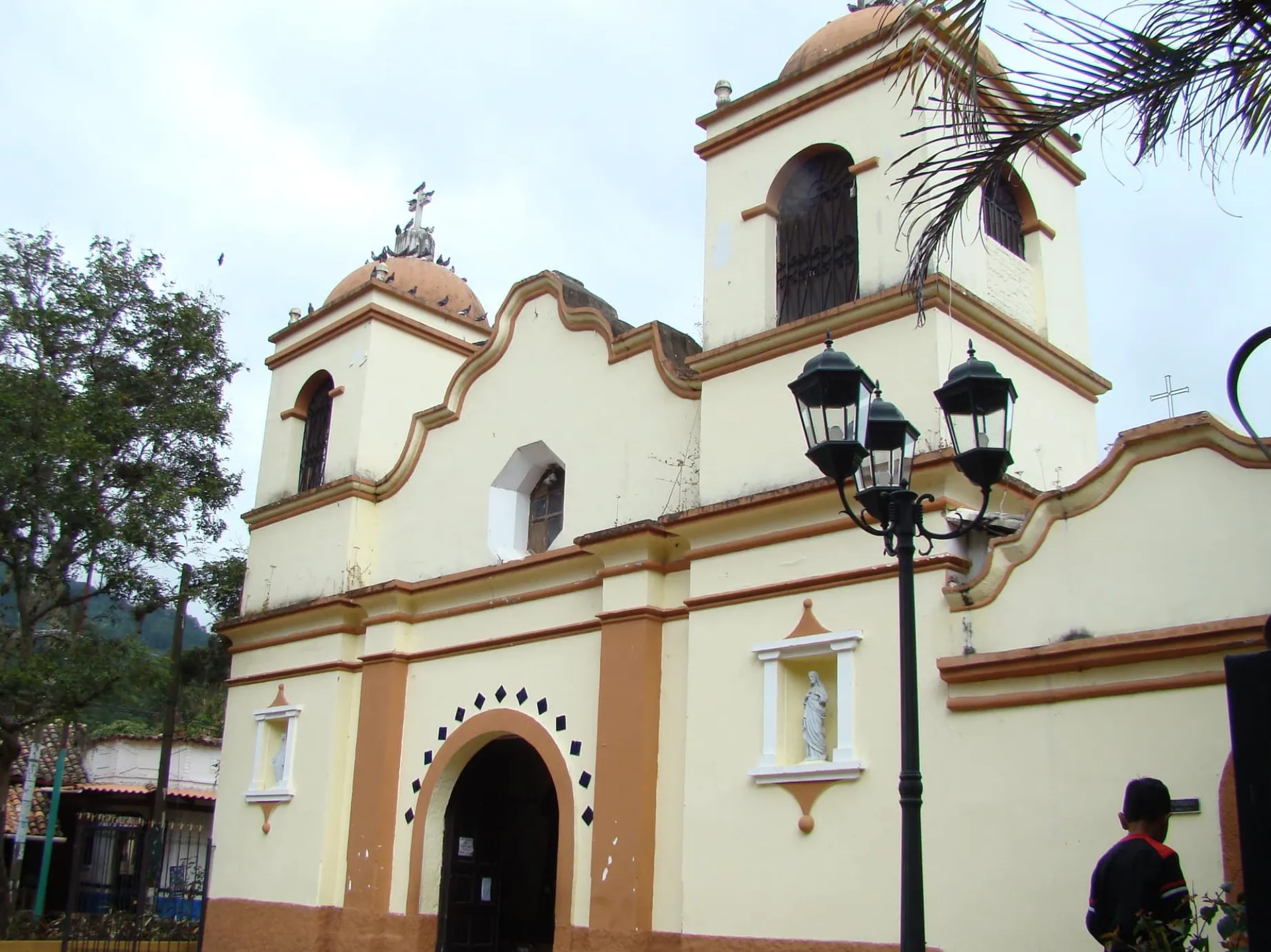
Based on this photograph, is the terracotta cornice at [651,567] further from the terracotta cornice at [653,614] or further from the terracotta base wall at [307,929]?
the terracotta base wall at [307,929]

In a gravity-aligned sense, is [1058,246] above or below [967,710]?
above

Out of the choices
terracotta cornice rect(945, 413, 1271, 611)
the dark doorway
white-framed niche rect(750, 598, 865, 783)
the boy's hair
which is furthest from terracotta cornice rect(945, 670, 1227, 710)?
the dark doorway

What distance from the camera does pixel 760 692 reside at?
8984 millimetres

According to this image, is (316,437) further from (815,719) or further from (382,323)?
(815,719)

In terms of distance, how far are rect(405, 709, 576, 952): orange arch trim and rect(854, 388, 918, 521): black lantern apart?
A: 507cm

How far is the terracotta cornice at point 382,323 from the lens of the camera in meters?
14.5

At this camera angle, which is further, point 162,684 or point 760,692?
point 162,684

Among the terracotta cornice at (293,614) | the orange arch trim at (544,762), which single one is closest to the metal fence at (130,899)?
the terracotta cornice at (293,614)

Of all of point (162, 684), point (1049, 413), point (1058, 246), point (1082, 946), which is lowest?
point (1082, 946)

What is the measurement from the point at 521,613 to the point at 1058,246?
5.51 meters

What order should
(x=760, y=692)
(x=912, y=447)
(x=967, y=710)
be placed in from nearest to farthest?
(x=912, y=447), (x=967, y=710), (x=760, y=692)

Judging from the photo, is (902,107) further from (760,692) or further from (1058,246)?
(760,692)

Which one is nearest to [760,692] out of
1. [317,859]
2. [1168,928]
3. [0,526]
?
[1168,928]

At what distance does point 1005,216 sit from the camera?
10.4 m
